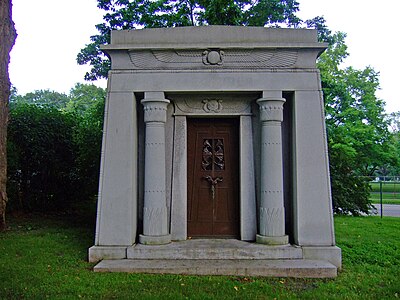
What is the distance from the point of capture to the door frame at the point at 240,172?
22.2ft

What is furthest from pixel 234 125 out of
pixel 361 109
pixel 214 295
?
pixel 361 109

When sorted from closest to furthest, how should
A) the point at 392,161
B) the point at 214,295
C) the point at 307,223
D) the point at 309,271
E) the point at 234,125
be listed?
Result: the point at 214,295 < the point at 309,271 < the point at 307,223 < the point at 234,125 < the point at 392,161

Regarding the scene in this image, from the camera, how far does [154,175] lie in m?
6.41

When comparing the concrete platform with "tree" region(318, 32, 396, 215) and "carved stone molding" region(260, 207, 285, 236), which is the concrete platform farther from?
"tree" region(318, 32, 396, 215)

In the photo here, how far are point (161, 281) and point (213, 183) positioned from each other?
218 cm

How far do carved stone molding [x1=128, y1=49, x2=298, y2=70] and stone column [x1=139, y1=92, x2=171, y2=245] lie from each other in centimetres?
59

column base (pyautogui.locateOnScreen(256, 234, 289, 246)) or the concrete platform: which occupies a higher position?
column base (pyautogui.locateOnScreen(256, 234, 289, 246))

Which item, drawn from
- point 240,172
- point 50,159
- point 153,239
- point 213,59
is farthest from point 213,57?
point 50,159

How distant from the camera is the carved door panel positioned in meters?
6.94

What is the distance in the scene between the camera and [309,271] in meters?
5.67

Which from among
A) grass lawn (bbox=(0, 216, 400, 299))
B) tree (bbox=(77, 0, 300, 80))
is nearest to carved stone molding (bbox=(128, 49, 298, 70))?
grass lawn (bbox=(0, 216, 400, 299))

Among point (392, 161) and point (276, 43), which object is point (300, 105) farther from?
point (392, 161)

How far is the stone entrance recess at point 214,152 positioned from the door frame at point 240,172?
0.02 meters

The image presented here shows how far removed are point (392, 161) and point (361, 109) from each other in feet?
12.7
